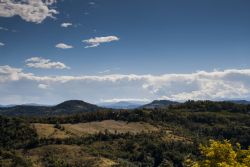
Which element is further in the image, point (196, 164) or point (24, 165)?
point (24, 165)

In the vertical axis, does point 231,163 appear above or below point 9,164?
above

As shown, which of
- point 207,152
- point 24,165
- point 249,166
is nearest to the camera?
point 249,166

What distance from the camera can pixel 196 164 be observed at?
145ft

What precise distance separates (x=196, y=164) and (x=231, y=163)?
3.53 meters

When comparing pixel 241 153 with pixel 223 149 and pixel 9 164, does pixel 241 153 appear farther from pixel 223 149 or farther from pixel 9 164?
pixel 9 164

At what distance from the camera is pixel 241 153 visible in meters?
47.4

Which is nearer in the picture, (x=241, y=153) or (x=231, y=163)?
(x=231, y=163)

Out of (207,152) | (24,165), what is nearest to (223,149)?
(207,152)

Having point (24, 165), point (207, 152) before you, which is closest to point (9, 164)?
point (24, 165)

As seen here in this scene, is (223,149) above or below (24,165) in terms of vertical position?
above

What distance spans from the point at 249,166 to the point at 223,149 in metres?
3.29

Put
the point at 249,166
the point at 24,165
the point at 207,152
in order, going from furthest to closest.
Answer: the point at 24,165, the point at 207,152, the point at 249,166

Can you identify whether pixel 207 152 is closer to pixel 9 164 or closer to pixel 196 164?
pixel 196 164

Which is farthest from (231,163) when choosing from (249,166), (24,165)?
(24,165)
